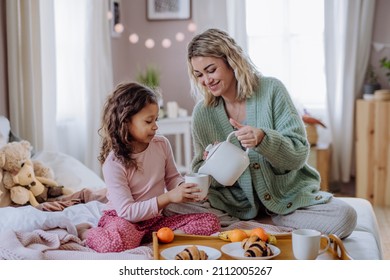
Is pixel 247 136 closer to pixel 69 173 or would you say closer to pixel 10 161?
pixel 10 161

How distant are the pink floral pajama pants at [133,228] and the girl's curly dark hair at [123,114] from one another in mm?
130

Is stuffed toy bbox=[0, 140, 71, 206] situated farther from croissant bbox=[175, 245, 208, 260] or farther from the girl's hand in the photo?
croissant bbox=[175, 245, 208, 260]

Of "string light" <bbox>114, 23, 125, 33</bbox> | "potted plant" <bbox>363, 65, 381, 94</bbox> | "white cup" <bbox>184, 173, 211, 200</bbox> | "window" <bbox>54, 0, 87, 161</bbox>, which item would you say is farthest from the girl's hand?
"string light" <bbox>114, 23, 125, 33</bbox>

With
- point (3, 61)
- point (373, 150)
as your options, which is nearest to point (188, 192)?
point (3, 61)

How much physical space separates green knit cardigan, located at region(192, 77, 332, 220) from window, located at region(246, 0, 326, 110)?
1558 mm

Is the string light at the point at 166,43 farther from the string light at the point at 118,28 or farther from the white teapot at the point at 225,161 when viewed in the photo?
the white teapot at the point at 225,161

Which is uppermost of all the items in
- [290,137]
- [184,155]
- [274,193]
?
[290,137]

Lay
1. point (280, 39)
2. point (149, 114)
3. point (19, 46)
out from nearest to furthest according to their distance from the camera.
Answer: point (149, 114) → point (19, 46) → point (280, 39)

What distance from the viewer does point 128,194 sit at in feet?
4.83

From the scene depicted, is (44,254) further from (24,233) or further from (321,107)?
(321,107)

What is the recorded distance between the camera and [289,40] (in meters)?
3.19

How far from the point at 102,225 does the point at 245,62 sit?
0.51 meters

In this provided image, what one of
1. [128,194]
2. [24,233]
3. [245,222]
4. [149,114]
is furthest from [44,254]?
[245,222]

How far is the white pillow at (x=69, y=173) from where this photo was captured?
6.81 ft
